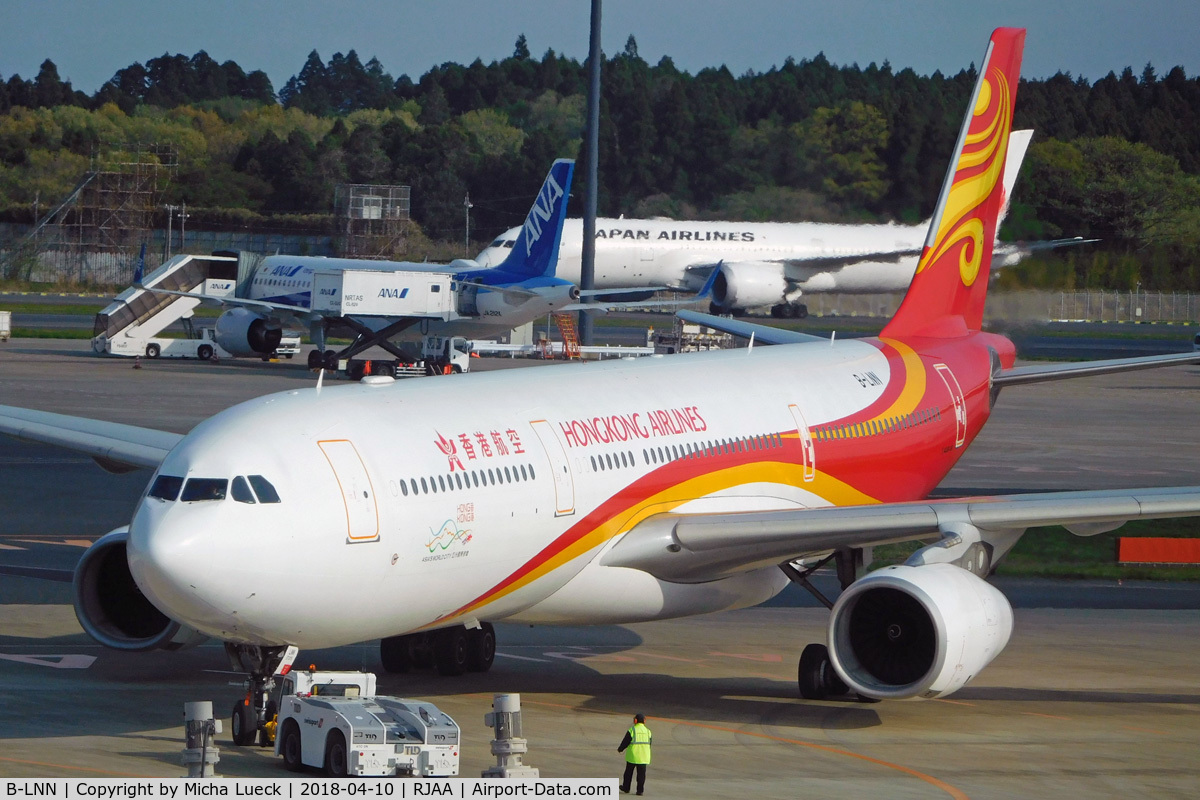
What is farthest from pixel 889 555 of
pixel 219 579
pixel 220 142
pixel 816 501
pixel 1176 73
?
pixel 220 142

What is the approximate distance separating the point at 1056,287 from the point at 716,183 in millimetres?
60566

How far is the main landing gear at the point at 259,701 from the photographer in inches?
651

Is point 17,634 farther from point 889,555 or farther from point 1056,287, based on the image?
point 1056,287

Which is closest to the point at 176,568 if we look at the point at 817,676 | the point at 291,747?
the point at 291,747

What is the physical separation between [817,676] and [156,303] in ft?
201

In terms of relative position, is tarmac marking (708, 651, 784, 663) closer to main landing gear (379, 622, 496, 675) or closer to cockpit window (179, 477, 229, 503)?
main landing gear (379, 622, 496, 675)

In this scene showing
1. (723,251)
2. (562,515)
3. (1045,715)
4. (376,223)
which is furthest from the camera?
(376,223)

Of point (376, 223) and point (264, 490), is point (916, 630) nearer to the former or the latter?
point (264, 490)

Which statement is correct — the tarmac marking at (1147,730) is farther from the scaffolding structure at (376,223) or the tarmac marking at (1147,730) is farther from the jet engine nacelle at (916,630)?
the scaffolding structure at (376,223)

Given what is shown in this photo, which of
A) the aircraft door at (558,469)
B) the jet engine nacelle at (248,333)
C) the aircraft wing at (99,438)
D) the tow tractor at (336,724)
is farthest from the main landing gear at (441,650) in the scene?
the jet engine nacelle at (248,333)

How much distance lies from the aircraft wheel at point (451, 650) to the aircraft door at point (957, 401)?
10789 millimetres

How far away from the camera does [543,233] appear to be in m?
67.0

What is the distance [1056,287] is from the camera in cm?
4244

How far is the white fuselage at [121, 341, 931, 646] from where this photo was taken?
1533 centimetres
